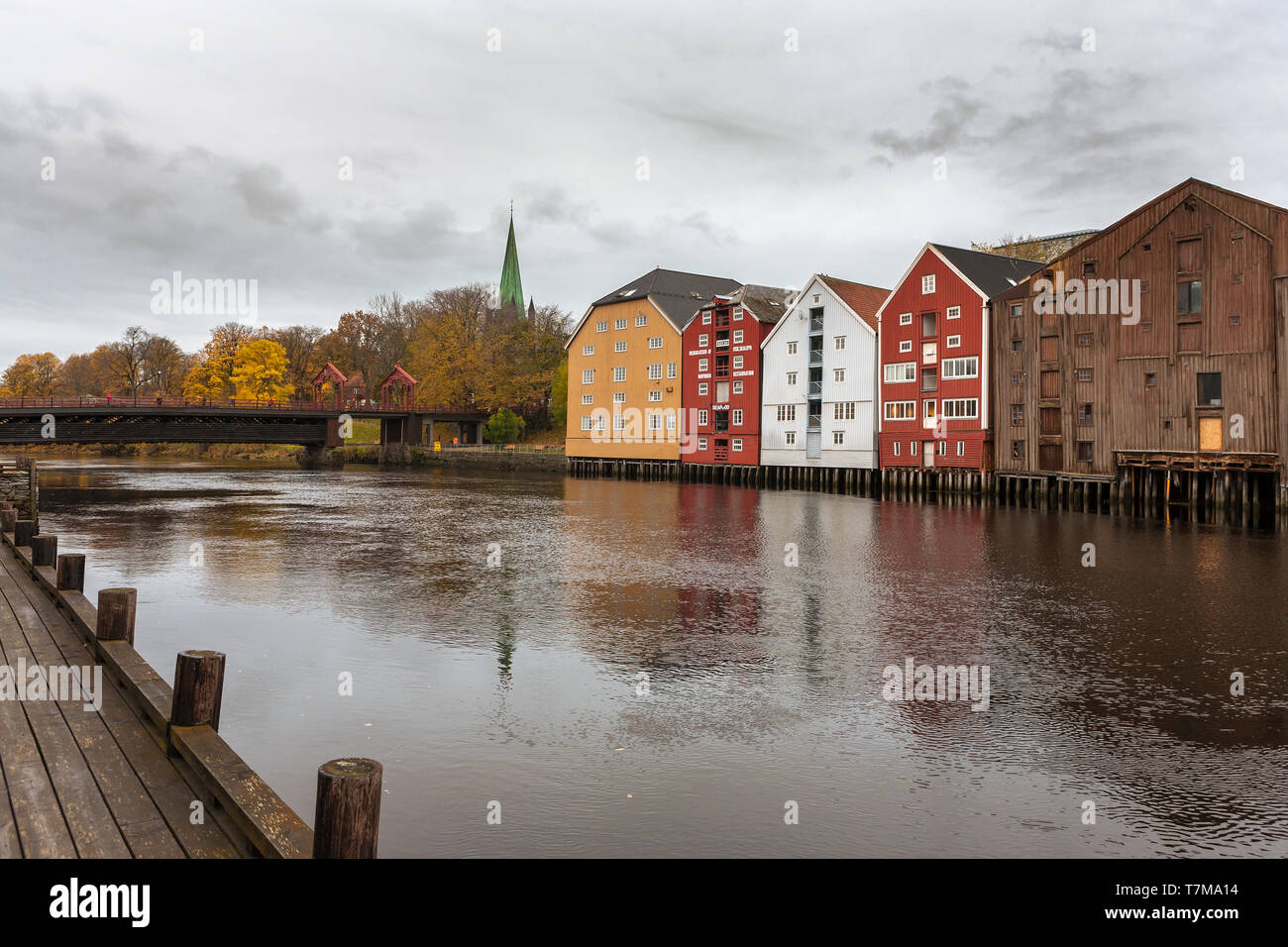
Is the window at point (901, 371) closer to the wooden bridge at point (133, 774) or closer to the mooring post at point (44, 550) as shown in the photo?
the mooring post at point (44, 550)

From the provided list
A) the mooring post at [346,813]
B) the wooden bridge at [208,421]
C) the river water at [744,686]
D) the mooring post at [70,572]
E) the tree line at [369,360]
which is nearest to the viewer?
the mooring post at [346,813]

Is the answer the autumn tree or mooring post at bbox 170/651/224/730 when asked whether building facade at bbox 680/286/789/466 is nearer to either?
mooring post at bbox 170/651/224/730

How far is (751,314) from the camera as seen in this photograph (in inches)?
2842

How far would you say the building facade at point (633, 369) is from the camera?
78.6 metres

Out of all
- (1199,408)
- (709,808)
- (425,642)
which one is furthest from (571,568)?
(1199,408)

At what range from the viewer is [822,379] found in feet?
219

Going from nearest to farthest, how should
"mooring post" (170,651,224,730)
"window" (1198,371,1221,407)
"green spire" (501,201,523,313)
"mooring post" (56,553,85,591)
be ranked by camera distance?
"mooring post" (170,651,224,730) < "mooring post" (56,553,85,591) < "window" (1198,371,1221,407) < "green spire" (501,201,523,313)

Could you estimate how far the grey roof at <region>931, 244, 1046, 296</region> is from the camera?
57531 millimetres

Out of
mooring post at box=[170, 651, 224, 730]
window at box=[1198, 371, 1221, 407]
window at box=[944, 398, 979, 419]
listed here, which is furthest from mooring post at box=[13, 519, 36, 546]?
window at box=[944, 398, 979, 419]

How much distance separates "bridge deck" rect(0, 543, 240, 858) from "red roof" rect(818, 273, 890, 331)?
60.6 m

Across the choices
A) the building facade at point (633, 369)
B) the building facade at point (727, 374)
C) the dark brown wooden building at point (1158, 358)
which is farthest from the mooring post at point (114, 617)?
the building facade at point (633, 369)

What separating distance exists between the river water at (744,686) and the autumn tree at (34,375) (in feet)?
385

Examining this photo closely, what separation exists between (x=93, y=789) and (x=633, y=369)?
2992 inches

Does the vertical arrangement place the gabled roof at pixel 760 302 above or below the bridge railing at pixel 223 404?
above
